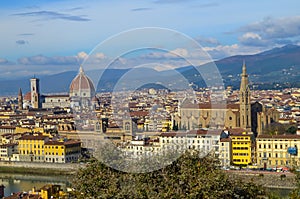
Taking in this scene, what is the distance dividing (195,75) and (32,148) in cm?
1105

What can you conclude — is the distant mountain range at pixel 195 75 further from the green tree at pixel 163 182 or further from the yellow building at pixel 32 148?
the yellow building at pixel 32 148

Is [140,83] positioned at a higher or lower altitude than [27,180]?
higher

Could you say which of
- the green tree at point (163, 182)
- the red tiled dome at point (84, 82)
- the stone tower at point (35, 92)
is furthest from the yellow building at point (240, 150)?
the stone tower at point (35, 92)

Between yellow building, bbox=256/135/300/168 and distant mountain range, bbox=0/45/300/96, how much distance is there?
2102mm

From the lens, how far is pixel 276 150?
12461 mm

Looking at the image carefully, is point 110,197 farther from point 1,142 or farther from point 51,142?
point 1,142

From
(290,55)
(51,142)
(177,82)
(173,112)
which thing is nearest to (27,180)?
(51,142)

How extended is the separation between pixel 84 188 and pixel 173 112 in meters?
6.19

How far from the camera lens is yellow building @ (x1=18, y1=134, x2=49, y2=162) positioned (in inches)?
592

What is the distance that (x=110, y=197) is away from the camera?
12.5 ft

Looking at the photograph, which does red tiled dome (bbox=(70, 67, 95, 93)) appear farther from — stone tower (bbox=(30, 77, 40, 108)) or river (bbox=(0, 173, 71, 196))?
stone tower (bbox=(30, 77, 40, 108))

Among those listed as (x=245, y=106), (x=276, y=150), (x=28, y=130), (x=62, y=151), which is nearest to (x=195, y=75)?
(x=276, y=150)

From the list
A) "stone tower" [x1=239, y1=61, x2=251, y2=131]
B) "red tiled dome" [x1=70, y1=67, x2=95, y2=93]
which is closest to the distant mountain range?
"red tiled dome" [x1=70, y1=67, x2=95, y2=93]

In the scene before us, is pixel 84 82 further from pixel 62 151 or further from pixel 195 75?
pixel 62 151
